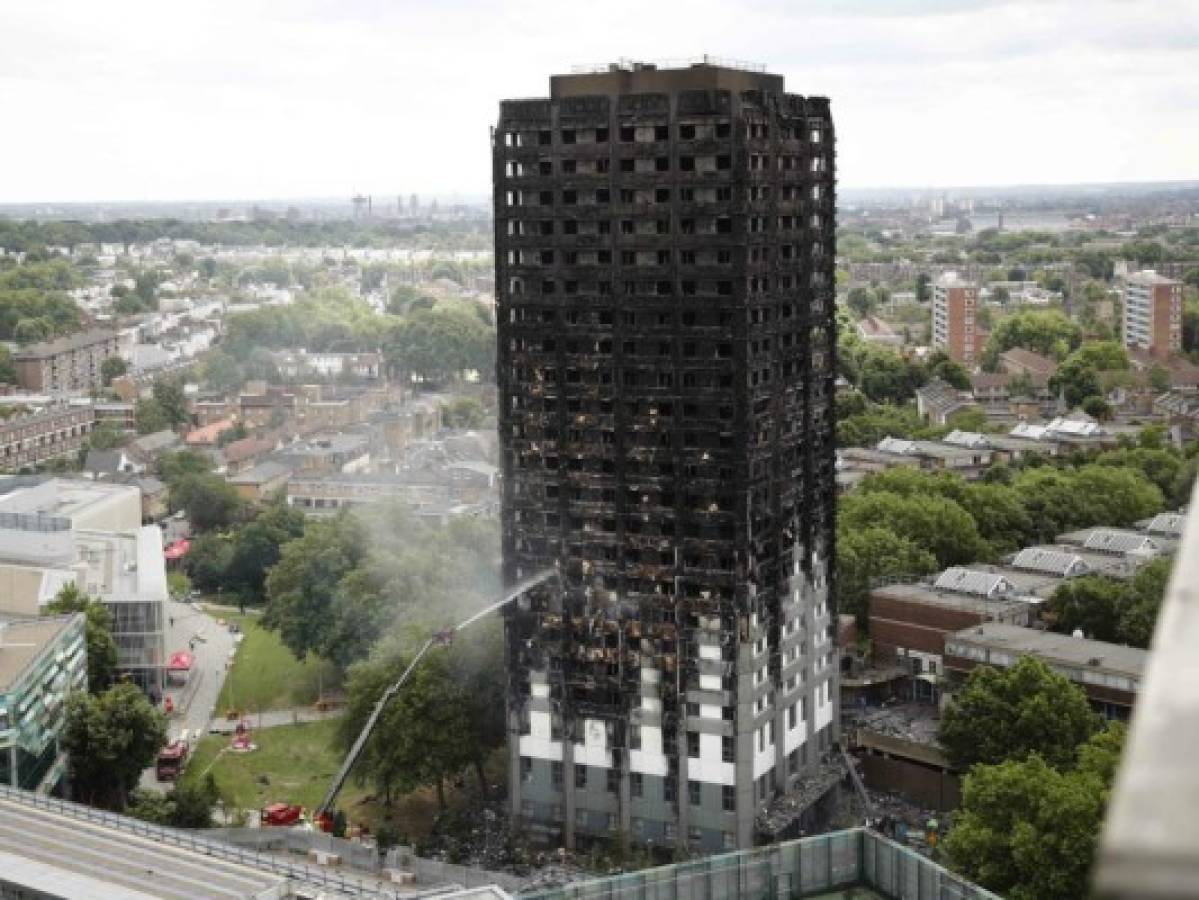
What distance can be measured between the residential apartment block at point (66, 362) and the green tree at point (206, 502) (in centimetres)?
3168

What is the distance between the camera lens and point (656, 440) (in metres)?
30.8

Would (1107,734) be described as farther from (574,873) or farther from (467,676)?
(467,676)

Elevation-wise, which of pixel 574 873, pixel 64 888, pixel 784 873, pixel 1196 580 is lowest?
pixel 574 873

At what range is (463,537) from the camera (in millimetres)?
44625

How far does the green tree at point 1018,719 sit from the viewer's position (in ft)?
103

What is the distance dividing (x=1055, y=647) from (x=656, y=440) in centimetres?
1135

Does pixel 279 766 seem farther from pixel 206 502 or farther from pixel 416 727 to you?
pixel 206 502

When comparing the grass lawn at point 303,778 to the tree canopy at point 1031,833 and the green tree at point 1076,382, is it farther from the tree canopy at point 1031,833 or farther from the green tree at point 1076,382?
the green tree at point 1076,382

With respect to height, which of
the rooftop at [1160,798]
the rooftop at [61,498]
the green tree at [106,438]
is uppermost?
the rooftop at [1160,798]

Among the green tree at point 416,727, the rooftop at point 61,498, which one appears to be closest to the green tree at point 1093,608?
the green tree at point 416,727

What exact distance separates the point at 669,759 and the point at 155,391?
57.8 m

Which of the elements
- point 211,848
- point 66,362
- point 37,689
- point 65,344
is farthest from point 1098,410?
point 211,848

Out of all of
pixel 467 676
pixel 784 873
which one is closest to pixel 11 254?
pixel 467 676

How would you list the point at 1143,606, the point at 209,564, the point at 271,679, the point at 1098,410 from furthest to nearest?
1. the point at 1098,410
2. the point at 209,564
3. the point at 271,679
4. the point at 1143,606
